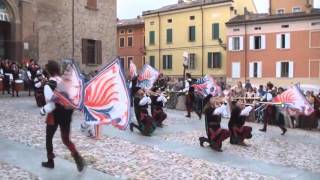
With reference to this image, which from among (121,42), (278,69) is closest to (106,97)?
(278,69)

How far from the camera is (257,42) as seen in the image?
5025cm

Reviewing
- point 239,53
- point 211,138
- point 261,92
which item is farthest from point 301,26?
point 211,138

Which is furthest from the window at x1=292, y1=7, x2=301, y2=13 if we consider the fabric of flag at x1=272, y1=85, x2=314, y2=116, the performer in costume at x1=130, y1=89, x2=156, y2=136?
the performer in costume at x1=130, y1=89, x2=156, y2=136

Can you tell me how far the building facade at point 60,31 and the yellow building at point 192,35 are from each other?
20557 millimetres

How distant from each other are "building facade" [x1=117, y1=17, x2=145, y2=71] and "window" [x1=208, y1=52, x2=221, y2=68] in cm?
1130

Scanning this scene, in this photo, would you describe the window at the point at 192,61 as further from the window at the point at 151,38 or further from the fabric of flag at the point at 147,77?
the fabric of flag at the point at 147,77

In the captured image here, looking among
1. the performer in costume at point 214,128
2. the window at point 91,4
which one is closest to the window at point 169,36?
the window at point 91,4

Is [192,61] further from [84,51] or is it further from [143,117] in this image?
[143,117]

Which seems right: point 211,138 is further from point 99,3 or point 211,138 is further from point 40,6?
point 99,3

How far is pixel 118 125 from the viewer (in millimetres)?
9633

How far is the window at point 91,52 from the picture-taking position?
3331 cm

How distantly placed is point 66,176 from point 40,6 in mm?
22746

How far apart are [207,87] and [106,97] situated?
32.8ft

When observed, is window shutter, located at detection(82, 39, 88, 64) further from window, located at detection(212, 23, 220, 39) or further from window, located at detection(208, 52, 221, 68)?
window, located at detection(212, 23, 220, 39)
